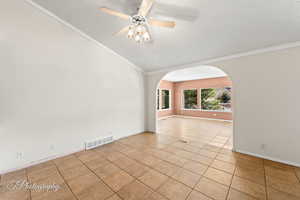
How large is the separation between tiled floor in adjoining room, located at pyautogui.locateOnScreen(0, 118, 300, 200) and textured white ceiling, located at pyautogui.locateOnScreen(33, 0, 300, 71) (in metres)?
2.65

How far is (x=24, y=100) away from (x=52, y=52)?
1.23 metres

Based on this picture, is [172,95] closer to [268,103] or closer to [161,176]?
[268,103]

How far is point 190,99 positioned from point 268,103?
563 cm

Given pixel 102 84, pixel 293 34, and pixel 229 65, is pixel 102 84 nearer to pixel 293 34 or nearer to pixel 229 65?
pixel 229 65

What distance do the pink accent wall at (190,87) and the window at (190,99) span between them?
0.30 metres

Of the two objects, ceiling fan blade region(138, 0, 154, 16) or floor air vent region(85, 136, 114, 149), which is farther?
floor air vent region(85, 136, 114, 149)

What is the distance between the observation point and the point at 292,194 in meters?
1.64

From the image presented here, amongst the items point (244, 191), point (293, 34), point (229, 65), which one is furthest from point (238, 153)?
point (293, 34)

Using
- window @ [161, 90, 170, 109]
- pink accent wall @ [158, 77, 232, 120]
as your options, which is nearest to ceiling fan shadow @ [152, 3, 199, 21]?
pink accent wall @ [158, 77, 232, 120]

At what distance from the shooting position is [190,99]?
8195mm

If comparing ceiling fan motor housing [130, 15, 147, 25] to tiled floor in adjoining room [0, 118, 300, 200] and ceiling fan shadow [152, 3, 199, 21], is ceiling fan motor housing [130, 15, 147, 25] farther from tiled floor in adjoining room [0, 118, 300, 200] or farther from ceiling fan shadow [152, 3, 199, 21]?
tiled floor in adjoining room [0, 118, 300, 200]

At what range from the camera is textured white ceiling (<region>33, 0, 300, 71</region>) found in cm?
185

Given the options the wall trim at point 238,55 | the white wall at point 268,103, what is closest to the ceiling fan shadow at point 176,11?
the wall trim at point 238,55

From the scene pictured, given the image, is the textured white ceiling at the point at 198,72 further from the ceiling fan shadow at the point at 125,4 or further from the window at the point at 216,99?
the ceiling fan shadow at the point at 125,4
